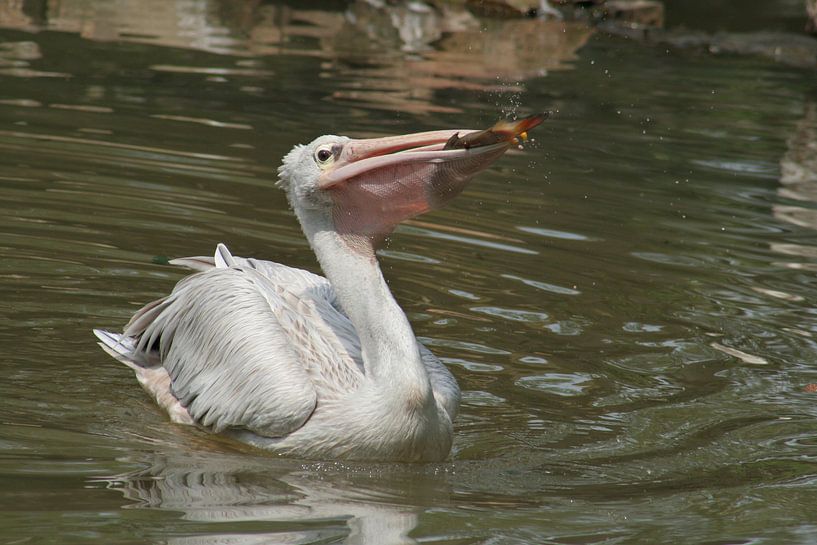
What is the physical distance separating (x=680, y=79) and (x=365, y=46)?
3453 mm

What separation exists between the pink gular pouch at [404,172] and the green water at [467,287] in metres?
0.86

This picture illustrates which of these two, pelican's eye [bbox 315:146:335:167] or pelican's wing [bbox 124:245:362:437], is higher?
pelican's eye [bbox 315:146:335:167]

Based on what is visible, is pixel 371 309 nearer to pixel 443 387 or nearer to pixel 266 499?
pixel 443 387

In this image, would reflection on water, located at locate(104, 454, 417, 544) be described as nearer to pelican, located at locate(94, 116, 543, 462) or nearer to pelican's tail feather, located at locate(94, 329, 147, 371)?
pelican, located at locate(94, 116, 543, 462)

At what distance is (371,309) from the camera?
14.8ft

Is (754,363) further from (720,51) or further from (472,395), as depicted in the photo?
(720,51)

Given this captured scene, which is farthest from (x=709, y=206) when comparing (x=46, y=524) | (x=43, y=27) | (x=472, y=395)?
(x=43, y=27)

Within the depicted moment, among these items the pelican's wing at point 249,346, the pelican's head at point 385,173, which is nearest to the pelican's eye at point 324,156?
the pelican's head at point 385,173

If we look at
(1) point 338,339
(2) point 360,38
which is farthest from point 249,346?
(2) point 360,38

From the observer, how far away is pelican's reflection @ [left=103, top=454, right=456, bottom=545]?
3.70 meters

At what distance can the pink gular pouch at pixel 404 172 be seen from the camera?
4.12 meters

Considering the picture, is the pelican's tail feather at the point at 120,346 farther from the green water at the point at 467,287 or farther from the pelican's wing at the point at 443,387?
the pelican's wing at the point at 443,387

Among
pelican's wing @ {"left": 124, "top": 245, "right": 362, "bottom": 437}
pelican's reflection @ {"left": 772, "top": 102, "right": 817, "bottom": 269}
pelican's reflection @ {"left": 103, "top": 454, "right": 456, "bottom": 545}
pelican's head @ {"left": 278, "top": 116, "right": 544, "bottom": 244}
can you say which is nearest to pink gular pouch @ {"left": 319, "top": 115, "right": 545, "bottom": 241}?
pelican's head @ {"left": 278, "top": 116, "right": 544, "bottom": 244}

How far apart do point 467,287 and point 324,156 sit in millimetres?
2153
